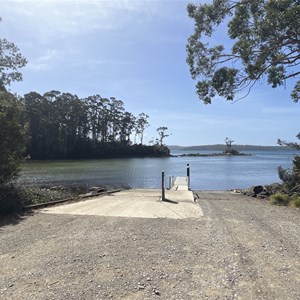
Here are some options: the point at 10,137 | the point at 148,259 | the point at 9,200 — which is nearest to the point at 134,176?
the point at 10,137

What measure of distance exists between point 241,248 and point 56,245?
314 cm

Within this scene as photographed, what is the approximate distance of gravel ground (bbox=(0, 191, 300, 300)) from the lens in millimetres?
3848

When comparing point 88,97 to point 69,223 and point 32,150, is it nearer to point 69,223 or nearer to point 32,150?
point 32,150

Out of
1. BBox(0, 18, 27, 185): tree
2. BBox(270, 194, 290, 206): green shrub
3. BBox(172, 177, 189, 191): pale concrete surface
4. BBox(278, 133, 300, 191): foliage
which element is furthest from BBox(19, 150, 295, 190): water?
BBox(0, 18, 27, 185): tree

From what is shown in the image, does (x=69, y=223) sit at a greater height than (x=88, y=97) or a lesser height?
lesser

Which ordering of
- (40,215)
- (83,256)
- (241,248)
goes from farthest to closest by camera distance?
(40,215) < (241,248) < (83,256)

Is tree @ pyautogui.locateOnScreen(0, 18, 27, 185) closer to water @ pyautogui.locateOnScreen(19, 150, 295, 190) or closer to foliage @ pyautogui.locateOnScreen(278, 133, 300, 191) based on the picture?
foliage @ pyautogui.locateOnScreen(278, 133, 300, 191)

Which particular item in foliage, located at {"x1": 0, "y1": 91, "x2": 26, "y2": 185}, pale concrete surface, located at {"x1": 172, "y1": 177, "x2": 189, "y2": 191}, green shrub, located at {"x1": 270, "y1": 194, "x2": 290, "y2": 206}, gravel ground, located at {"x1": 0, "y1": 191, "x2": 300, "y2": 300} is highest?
foliage, located at {"x1": 0, "y1": 91, "x2": 26, "y2": 185}

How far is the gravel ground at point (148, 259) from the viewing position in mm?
3848

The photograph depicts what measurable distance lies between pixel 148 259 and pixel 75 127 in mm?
83364

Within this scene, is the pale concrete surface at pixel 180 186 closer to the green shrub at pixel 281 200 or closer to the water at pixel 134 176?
the water at pixel 134 176

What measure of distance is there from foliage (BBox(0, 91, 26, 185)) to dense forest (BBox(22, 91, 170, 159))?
203 ft

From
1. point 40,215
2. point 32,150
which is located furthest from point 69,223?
point 32,150

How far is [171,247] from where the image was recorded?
5.56 meters
